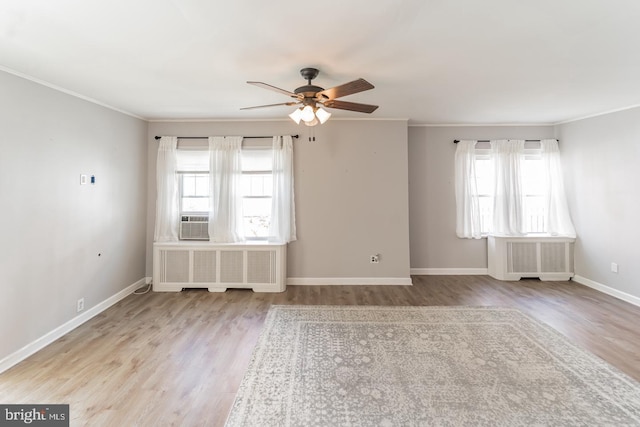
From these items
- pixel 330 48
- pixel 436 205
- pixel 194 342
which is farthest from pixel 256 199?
pixel 436 205

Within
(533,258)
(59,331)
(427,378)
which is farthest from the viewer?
(533,258)

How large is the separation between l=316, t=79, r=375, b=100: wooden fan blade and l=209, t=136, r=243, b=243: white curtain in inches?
93.0

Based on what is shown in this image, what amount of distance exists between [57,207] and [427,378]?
401 centimetres

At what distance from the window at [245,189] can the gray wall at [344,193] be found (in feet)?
1.44

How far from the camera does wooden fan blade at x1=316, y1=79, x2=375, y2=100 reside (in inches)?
92.0

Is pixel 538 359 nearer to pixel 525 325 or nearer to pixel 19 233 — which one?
pixel 525 325

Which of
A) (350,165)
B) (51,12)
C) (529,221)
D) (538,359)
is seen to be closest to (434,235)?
(529,221)

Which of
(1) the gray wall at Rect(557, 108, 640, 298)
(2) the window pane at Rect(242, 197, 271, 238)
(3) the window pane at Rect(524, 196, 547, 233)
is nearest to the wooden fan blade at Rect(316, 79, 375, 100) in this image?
(2) the window pane at Rect(242, 197, 271, 238)

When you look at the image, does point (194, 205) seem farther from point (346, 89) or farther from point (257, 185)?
point (346, 89)


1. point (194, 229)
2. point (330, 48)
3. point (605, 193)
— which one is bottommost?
point (194, 229)

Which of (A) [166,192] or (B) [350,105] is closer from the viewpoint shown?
(B) [350,105]

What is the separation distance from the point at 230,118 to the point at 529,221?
5409 millimetres

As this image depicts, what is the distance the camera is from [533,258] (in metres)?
4.96

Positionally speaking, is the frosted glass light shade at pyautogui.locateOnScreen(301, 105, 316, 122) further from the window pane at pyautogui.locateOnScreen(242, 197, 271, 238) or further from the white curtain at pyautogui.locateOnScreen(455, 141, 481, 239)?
the white curtain at pyautogui.locateOnScreen(455, 141, 481, 239)
